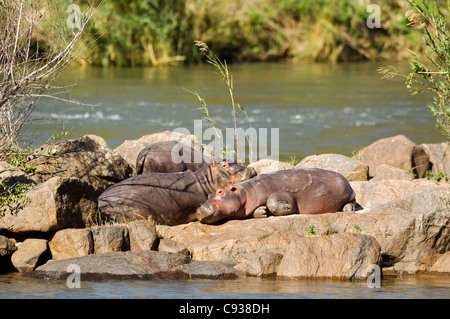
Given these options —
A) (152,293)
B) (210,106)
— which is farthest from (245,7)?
(152,293)

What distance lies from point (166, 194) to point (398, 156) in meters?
5.17

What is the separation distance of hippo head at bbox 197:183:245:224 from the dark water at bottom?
1.43 metres

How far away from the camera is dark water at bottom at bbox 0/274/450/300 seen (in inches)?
318

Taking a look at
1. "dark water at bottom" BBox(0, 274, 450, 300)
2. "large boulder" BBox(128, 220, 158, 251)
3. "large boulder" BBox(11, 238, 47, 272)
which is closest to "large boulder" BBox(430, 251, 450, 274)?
"dark water at bottom" BBox(0, 274, 450, 300)

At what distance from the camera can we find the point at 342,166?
1263cm

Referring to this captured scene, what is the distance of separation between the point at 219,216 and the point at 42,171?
8.54 feet

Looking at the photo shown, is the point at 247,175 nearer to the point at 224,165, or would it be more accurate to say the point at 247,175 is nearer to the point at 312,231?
the point at 224,165

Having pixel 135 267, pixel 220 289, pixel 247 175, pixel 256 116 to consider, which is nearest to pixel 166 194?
pixel 247 175

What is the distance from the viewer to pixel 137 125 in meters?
20.6

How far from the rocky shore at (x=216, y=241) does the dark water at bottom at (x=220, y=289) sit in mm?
191

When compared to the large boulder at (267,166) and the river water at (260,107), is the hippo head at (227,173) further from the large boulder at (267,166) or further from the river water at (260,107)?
the river water at (260,107)

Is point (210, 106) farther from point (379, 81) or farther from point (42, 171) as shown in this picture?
point (42, 171)

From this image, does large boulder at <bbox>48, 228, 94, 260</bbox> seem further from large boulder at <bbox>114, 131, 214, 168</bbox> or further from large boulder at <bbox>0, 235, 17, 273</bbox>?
large boulder at <bbox>114, 131, 214, 168</bbox>

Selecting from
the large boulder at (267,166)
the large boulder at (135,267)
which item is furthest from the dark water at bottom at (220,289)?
the large boulder at (267,166)
